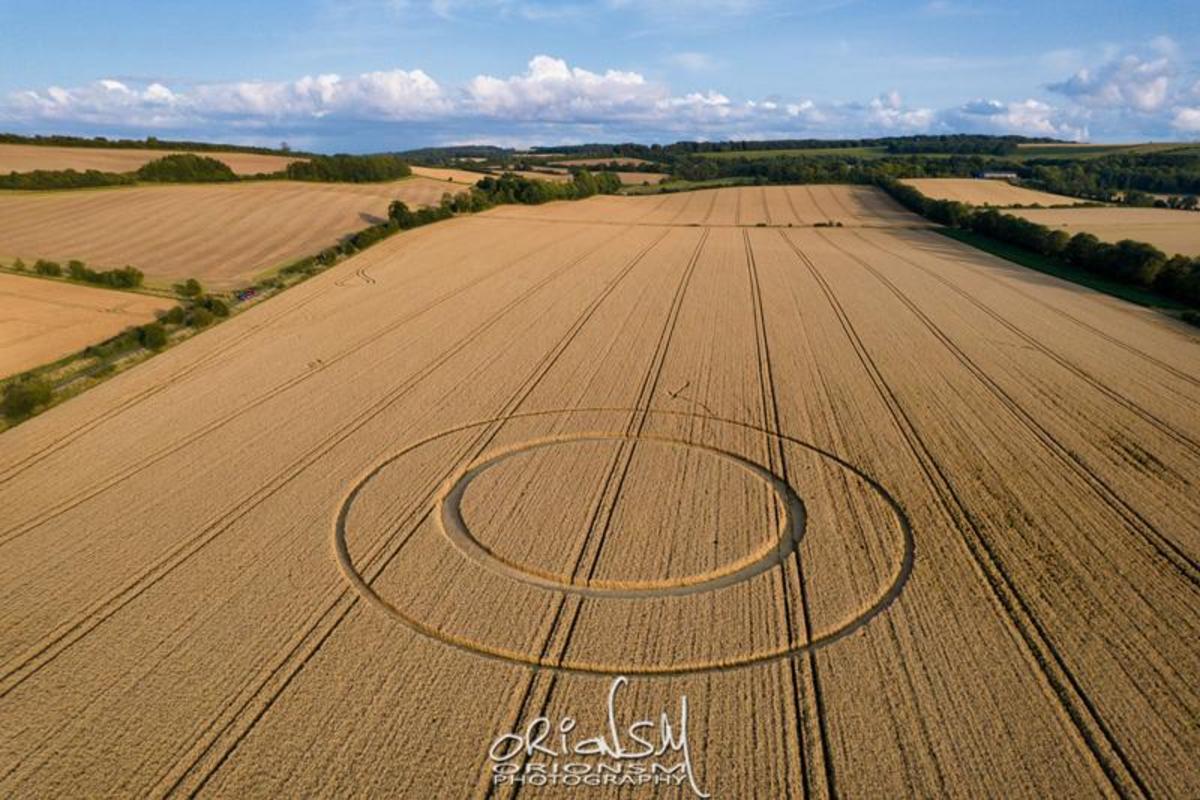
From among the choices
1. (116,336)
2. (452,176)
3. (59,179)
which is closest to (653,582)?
(116,336)

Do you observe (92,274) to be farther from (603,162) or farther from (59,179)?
(603,162)

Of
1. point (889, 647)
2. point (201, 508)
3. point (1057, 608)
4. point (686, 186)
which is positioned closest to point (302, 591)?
point (201, 508)

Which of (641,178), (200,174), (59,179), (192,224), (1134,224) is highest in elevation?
(641,178)

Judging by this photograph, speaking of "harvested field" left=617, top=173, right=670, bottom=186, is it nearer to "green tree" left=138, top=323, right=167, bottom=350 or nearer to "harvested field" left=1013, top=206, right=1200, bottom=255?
"harvested field" left=1013, top=206, right=1200, bottom=255

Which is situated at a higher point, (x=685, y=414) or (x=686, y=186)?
(x=686, y=186)

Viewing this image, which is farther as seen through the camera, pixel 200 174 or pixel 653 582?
pixel 200 174

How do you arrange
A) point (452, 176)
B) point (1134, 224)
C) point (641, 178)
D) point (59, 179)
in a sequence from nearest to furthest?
point (1134, 224) < point (59, 179) < point (452, 176) < point (641, 178)

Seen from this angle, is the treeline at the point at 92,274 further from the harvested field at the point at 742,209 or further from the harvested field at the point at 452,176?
the harvested field at the point at 452,176

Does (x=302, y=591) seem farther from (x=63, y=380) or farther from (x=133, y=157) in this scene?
(x=133, y=157)
